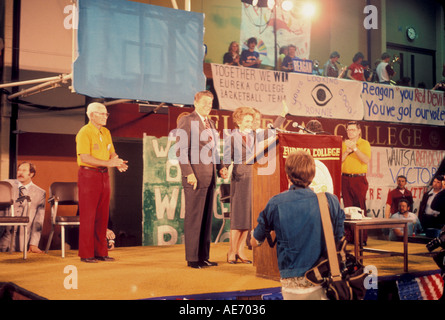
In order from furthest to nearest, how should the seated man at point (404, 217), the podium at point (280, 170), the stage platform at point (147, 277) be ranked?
the seated man at point (404, 217) < the podium at point (280, 170) < the stage platform at point (147, 277)

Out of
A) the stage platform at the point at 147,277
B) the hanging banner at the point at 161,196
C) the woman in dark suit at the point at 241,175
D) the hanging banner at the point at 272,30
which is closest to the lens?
the stage platform at the point at 147,277

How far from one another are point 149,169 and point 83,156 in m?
2.54

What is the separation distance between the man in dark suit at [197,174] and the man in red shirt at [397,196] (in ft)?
18.5

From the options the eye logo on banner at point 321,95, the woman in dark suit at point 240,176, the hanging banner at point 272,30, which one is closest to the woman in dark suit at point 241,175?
the woman in dark suit at point 240,176

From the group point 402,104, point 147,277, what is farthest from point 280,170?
point 402,104

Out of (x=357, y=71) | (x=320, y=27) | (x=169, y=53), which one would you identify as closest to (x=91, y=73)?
(x=169, y=53)

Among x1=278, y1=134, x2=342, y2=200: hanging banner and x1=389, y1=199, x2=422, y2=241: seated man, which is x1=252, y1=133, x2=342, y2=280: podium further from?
x1=389, y1=199, x2=422, y2=241: seated man

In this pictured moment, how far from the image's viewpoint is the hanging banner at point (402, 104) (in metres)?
10.7

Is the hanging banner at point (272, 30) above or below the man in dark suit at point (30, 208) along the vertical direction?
above

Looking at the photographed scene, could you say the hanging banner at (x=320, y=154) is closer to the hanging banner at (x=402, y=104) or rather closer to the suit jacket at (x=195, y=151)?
the suit jacket at (x=195, y=151)

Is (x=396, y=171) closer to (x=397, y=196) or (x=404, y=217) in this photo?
(x=397, y=196)

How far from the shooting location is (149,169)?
8656mm

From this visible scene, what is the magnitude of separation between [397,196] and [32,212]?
22.0 feet
